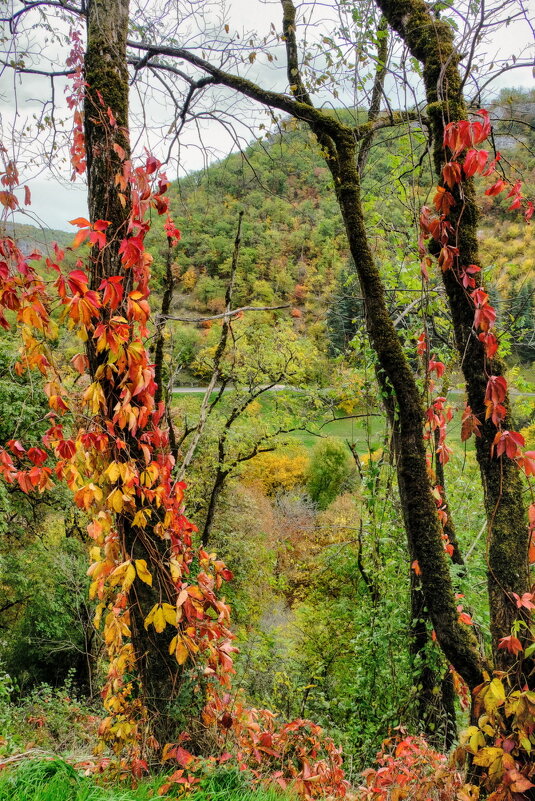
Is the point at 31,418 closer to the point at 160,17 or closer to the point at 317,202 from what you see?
the point at 317,202

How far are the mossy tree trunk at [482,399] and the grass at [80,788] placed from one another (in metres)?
1.12

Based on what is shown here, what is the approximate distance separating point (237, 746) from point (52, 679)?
12102 mm

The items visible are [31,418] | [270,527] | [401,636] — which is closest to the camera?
[401,636]

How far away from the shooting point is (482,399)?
186 cm

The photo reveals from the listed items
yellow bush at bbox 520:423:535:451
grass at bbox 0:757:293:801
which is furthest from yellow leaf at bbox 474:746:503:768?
yellow bush at bbox 520:423:535:451

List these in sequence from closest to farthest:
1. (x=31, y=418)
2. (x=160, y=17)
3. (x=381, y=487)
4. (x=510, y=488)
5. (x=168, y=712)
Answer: (x=510, y=488)
(x=168, y=712)
(x=160, y=17)
(x=381, y=487)
(x=31, y=418)

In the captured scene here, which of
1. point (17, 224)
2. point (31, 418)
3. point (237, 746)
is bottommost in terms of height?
point (237, 746)

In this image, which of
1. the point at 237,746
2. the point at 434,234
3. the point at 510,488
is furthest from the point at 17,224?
the point at 237,746

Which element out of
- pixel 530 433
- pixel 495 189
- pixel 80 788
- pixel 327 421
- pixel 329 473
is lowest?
pixel 329 473

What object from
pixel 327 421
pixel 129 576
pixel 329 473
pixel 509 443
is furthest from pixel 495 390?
pixel 329 473

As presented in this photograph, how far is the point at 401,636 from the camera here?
3957 mm

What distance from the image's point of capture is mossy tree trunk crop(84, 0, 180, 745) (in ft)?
7.30

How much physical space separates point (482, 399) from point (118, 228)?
5.58 feet

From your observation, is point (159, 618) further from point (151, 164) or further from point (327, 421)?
point (327, 421)
